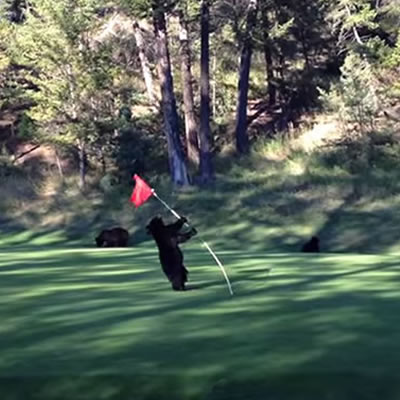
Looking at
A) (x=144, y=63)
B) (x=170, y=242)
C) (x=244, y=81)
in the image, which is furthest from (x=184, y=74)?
(x=170, y=242)

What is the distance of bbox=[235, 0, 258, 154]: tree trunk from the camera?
38375 mm

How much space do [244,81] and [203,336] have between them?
31546 mm

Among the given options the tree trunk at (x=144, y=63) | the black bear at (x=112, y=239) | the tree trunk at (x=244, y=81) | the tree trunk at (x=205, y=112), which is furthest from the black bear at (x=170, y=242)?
the tree trunk at (x=144, y=63)

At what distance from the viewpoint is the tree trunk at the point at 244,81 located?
3838 centimetres

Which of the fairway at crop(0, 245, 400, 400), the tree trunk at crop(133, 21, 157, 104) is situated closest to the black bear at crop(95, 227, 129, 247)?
the fairway at crop(0, 245, 400, 400)

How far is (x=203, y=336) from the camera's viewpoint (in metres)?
9.88

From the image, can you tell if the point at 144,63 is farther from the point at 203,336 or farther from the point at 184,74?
the point at 203,336

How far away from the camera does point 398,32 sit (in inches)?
1817

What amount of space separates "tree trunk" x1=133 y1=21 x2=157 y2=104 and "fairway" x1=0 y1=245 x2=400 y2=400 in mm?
30551

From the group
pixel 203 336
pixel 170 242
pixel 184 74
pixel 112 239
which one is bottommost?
pixel 203 336

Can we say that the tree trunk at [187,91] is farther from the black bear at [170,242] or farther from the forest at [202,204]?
the black bear at [170,242]

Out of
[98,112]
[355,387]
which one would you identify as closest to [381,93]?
[98,112]

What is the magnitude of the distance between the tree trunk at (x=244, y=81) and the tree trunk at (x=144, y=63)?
5.49 metres

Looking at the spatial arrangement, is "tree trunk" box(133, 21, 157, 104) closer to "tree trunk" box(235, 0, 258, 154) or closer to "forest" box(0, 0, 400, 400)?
"forest" box(0, 0, 400, 400)
